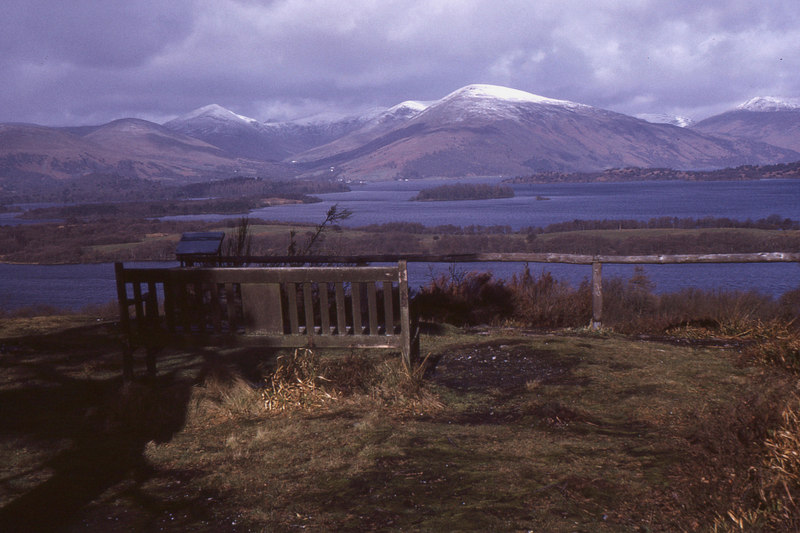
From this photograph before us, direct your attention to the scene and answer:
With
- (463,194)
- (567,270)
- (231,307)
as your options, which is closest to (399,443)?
(231,307)

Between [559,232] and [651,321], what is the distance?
63.1 feet

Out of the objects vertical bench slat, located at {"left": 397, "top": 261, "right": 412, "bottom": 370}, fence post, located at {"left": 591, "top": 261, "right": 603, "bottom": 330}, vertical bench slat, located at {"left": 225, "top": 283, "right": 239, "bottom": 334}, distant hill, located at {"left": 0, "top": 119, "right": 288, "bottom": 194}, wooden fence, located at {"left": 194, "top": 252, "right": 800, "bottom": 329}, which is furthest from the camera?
distant hill, located at {"left": 0, "top": 119, "right": 288, "bottom": 194}

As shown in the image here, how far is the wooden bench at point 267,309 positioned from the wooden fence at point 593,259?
1872 millimetres

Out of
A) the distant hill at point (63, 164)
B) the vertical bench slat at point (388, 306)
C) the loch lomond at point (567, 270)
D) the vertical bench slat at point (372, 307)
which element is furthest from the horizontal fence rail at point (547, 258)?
the distant hill at point (63, 164)

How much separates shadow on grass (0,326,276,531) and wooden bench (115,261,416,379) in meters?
0.60

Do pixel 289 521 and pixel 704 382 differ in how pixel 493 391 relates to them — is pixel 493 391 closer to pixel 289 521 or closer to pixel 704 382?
pixel 704 382

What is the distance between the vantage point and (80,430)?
16.8ft

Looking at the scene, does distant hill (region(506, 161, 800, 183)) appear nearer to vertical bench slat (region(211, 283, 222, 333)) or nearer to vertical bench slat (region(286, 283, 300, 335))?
vertical bench slat (region(286, 283, 300, 335))

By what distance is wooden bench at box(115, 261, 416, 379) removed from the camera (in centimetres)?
583

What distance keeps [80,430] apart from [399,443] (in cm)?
290

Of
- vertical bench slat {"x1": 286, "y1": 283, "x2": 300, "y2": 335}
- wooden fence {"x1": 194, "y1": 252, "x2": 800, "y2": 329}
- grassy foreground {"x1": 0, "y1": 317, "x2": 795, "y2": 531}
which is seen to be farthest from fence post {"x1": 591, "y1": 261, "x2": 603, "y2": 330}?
vertical bench slat {"x1": 286, "y1": 283, "x2": 300, "y2": 335}

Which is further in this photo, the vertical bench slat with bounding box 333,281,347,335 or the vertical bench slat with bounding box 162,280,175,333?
the vertical bench slat with bounding box 162,280,175,333

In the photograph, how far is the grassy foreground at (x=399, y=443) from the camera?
319 centimetres

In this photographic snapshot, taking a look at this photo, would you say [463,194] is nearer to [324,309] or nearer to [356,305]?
[356,305]
